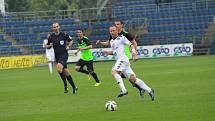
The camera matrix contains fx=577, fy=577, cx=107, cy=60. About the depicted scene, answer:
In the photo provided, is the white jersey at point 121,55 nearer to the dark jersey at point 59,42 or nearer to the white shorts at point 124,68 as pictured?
the white shorts at point 124,68

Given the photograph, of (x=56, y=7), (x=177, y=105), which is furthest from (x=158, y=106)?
(x=56, y=7)

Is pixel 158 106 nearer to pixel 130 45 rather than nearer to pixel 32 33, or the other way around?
pixel 130 45

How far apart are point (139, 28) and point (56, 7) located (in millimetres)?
29445

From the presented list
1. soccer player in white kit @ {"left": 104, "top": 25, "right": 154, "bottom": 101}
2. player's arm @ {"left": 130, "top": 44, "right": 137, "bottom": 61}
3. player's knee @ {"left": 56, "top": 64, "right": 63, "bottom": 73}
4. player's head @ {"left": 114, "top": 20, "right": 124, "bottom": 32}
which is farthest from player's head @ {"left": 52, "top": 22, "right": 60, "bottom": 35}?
player's arm @ {"left": 130, "top": 44, "right": 137, "bottom": 61}

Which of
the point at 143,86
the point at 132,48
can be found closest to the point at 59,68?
the point at 132,48

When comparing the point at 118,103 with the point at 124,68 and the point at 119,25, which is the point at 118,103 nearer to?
the point at 124,68

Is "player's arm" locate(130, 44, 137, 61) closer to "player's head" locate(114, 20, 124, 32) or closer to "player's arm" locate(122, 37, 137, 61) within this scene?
"player's arm" locate(122, 37, 137, 61)

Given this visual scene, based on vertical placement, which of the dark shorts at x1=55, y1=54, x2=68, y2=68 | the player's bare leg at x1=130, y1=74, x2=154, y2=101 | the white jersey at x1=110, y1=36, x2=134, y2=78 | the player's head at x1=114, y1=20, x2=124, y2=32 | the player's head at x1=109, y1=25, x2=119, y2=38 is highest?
the player's head at x1=114, y1=20, x2=124, y2=32

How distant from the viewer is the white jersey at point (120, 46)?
16.9 metres

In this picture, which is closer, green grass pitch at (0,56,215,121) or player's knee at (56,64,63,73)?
green grass pitch at (0,56,215,121)

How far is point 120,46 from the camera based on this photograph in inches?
671

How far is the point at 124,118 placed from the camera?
1218 cm

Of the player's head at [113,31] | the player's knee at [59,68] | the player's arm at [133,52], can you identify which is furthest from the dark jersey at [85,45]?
the player's arm at [133,52]

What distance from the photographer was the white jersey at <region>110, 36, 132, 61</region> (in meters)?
16.9
